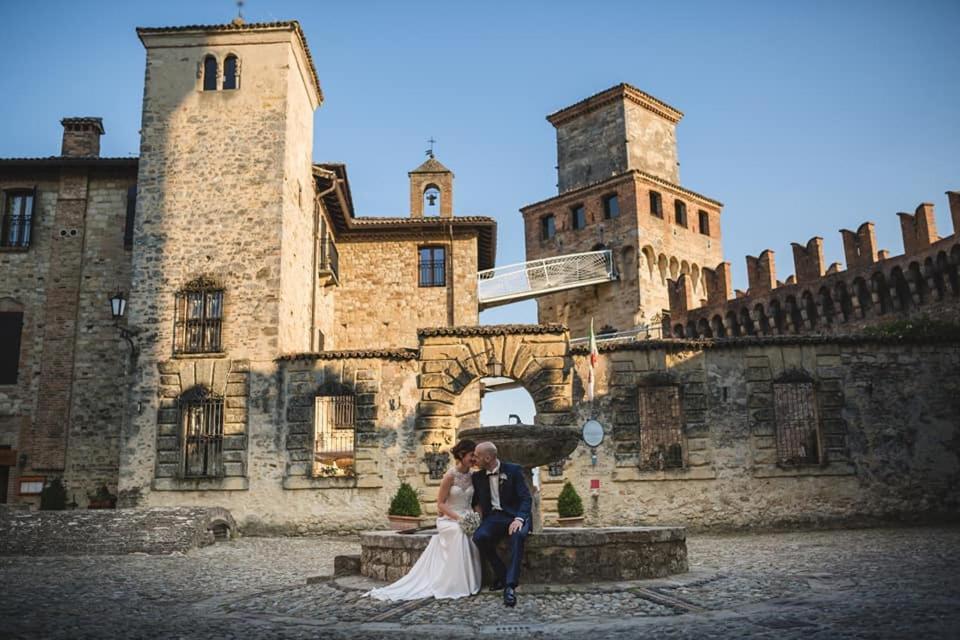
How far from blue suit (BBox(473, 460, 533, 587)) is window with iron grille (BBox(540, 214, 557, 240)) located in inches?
1400

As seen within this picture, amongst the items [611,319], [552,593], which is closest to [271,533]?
[552,593]

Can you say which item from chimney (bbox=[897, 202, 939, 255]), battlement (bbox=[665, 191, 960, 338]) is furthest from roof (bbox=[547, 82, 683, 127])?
chimney (bbox=[897, 202, 939, 255])

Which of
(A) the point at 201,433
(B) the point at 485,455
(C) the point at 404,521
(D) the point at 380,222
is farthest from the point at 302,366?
(B) the point at 485,455

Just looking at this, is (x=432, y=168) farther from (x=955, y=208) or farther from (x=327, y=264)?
(x=955, y=208)

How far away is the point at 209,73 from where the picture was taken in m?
20.8

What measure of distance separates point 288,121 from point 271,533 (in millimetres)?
9593

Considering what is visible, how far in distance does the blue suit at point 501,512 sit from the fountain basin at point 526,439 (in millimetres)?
1357

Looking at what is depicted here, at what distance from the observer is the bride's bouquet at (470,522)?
319 inches

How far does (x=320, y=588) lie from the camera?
8711 millimetres

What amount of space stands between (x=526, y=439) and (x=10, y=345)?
1660 centimetres

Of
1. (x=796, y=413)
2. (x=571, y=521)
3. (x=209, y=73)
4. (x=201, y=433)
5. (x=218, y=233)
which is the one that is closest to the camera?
(x=571, y=521)

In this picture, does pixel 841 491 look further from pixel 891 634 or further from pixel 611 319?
pixel 611 319

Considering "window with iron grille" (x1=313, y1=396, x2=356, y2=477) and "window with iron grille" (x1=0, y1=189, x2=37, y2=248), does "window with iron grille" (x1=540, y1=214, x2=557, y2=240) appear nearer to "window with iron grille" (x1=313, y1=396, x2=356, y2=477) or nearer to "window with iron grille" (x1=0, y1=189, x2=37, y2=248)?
"window with iron grille" (x1=0, y1=189, x2=37, y2=248)

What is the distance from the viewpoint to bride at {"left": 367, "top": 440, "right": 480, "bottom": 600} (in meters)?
7.73
